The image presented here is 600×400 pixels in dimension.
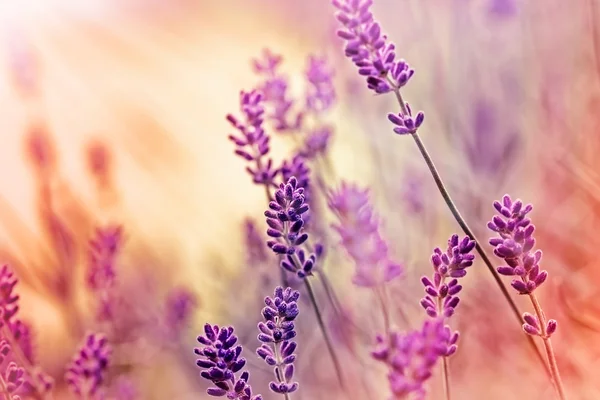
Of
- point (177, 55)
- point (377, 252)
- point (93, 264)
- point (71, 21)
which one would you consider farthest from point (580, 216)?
point (71, 21)

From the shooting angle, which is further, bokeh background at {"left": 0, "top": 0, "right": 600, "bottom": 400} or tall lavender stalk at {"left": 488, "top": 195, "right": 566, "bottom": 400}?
bokeh background at {"left": 0, "top": 0, "right": 600, "bottom": 400}

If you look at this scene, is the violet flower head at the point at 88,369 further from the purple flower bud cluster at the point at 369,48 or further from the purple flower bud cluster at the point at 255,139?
the purple flower bud cluster at the point at 369,48

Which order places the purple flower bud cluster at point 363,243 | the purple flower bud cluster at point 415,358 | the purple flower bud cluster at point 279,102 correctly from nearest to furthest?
the purple flower bud cluster at point 415,358 → the purple flower bud cluster at point 363,243 → the purple flower bud cluster at point 279,102

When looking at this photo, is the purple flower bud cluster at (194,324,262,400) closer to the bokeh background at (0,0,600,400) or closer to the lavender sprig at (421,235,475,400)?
the lavender sprig at (421,235,475,400)

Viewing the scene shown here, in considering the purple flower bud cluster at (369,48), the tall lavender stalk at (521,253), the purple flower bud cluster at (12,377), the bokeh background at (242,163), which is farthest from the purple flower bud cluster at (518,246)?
the purple flower bud cluster at (12,377)

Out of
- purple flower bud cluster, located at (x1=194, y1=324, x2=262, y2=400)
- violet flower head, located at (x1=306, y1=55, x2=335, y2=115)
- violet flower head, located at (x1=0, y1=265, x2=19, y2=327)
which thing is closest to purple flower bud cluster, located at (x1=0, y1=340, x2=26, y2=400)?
violet flower head, located at (x1=0, y1=265, x2=19, y2=327)

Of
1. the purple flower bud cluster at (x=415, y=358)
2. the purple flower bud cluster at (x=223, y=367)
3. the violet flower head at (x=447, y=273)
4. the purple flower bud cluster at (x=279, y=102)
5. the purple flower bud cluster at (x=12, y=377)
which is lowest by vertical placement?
the purple flower bud cluster at (x=415, y=358)
